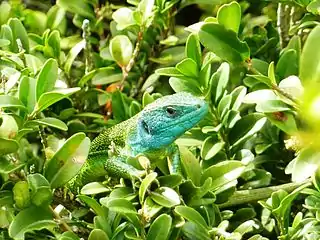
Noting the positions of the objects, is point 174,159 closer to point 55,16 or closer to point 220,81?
point 220,81

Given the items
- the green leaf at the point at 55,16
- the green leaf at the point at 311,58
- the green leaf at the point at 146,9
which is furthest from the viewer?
the green leaf at the point at 55,16

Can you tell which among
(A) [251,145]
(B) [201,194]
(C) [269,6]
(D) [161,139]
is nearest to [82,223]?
(B) [201,194]

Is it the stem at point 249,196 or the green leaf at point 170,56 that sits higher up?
the green leaf at point 170,56

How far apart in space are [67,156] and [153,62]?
31.6 inches

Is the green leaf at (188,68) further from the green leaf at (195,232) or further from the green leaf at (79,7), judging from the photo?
the green leaf at (79,7)

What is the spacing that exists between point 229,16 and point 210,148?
1.18 ft

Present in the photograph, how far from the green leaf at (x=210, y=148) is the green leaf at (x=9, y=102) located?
477 millimetres

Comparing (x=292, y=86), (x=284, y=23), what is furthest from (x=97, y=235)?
(x=284, y=23)

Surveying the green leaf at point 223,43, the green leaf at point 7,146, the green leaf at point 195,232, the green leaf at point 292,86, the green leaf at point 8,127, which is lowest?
the green leaf at point 195,232

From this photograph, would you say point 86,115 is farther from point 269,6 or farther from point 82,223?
point 269,6

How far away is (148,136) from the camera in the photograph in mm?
1842

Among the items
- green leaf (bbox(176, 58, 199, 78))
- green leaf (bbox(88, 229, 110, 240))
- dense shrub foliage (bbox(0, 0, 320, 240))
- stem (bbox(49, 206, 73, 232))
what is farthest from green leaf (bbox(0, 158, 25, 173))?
green leaf (bbox(176, 58, 199, 78))

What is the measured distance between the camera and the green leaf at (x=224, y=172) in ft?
4.75

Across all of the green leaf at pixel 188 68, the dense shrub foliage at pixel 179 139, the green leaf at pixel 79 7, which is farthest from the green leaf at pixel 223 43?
Result: the green leaf at pixel 79 7
